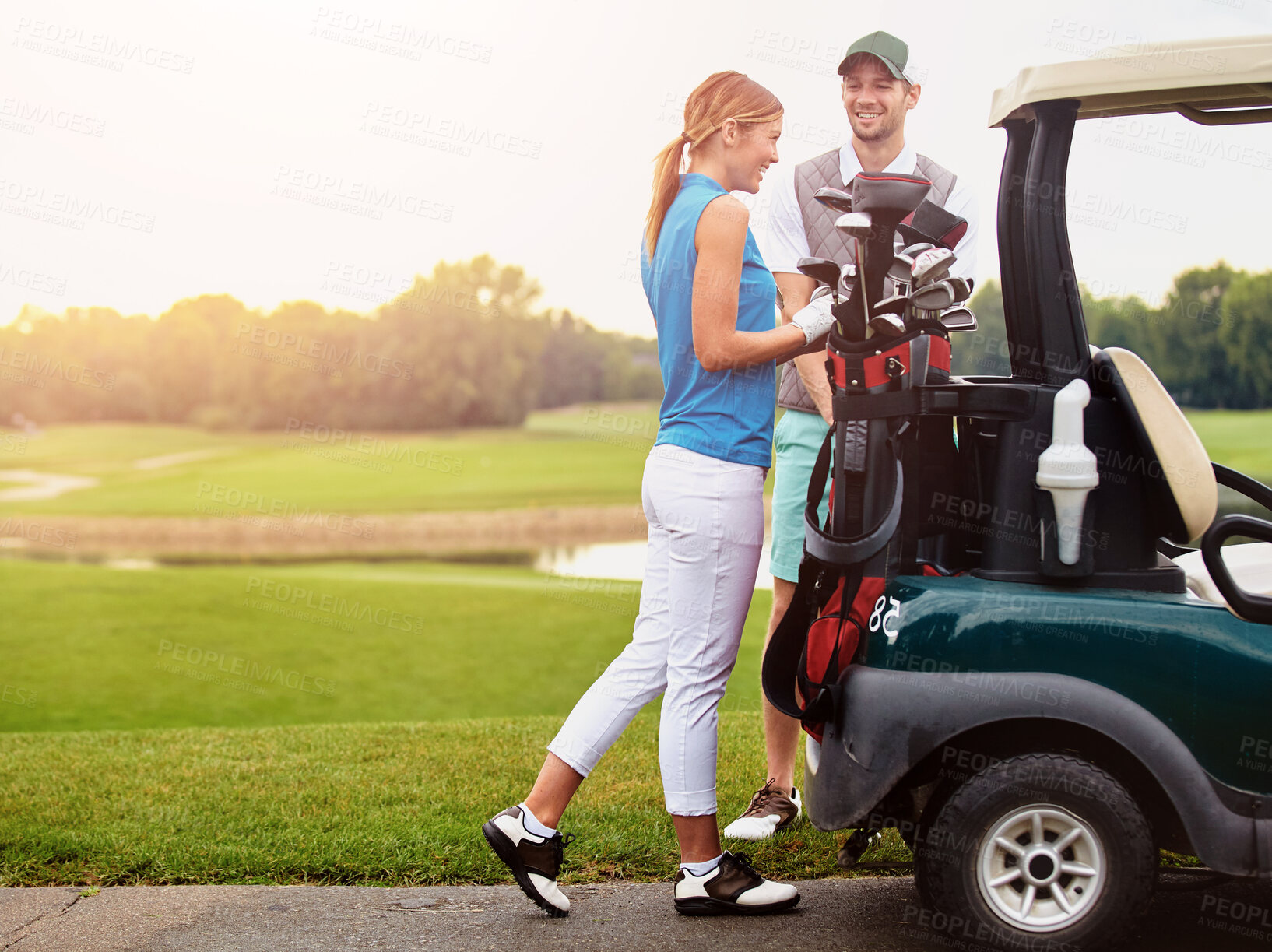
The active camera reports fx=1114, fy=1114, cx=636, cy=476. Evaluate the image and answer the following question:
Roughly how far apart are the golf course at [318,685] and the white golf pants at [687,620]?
60 cm

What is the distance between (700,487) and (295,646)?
13773 mm

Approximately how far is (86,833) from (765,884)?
2248mm

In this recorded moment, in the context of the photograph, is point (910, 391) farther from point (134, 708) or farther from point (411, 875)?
point (134, 708)

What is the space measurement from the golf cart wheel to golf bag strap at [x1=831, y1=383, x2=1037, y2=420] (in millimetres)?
804

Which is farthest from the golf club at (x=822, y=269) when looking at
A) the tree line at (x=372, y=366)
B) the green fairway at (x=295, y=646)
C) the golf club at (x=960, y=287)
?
the tree line at (x=372, y=366)

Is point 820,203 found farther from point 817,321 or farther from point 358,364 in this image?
point 358,364

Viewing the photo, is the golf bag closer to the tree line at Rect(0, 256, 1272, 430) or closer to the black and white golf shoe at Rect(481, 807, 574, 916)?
the black and white golf shoe at Rect(481, 807, 574, 916)

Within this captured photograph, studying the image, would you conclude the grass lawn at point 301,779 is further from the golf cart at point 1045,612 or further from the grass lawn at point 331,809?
the golf cart at point 1045,612

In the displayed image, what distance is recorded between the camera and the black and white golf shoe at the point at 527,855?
288 cm

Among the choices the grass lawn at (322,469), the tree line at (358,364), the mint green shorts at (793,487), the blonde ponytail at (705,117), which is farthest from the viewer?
the tree line at (358,364)

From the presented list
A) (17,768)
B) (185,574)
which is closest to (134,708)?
(17,768)

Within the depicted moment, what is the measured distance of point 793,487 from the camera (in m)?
3.71

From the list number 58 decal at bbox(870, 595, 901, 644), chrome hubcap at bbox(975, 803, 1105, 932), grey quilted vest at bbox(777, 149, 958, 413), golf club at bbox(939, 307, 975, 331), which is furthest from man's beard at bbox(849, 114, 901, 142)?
chrome hubcap at bbox(975, 803, 1105, 932)

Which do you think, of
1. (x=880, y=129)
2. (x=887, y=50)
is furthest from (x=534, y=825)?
Answer: (x=887, y=50)
